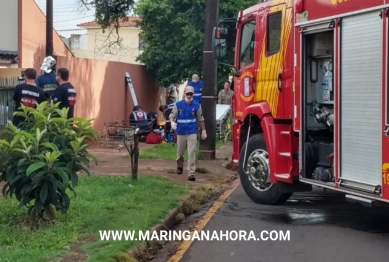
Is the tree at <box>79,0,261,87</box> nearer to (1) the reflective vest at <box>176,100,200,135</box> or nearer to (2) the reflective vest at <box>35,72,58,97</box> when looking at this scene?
(1) the reflective vest at <box>176,100,200,135</box>

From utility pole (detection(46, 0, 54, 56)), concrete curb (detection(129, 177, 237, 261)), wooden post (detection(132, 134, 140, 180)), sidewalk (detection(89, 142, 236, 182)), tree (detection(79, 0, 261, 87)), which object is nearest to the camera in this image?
concrete curb (detection(129, 177, 237, 261))

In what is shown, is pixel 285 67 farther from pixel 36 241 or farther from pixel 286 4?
pixel 36 241

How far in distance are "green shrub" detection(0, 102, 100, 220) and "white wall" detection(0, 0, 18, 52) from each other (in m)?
11.1

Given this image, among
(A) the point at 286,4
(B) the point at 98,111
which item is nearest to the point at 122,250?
(A) the point at 286,4

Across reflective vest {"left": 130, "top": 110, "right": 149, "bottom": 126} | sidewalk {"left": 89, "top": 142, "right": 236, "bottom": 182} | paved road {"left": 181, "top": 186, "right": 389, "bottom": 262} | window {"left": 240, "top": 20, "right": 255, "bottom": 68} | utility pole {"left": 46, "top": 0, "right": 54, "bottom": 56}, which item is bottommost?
paved road {"left": 181, "top": 186, "right": 389, "bottom": 262}

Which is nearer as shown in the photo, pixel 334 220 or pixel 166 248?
pixel 166 248

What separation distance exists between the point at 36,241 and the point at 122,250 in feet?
3.01

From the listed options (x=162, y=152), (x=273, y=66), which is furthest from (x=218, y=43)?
(x=162, y=152)

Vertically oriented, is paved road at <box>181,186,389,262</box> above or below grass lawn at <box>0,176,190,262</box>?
below

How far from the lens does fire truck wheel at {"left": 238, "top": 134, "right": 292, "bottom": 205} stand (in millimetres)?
9945

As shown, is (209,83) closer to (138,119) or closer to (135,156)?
(135,156)

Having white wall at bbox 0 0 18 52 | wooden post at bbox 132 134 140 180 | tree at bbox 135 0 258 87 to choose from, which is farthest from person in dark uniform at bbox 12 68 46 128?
tree at bbox 135 0 258 87

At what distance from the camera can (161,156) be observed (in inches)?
617

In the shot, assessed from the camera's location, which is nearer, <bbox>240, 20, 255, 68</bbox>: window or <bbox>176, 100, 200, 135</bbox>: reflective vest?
<bbox>240, 20, 255, 68</bbox>: window
